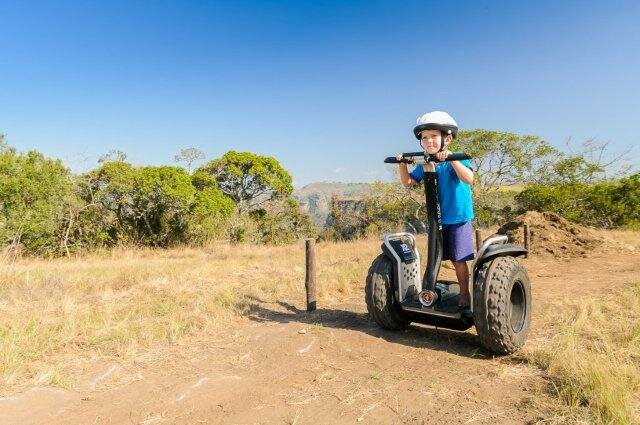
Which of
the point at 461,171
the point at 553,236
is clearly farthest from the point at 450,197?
the point at 553,236

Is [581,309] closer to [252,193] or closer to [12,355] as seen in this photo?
[12,355]

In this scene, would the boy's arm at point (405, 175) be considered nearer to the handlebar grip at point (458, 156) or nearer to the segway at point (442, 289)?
the segway at point (442, 289)

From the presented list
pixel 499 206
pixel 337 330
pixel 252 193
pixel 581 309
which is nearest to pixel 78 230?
pixel 252 193

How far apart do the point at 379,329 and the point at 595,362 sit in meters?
2.35

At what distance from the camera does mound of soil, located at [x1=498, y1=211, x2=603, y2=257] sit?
1227 cm

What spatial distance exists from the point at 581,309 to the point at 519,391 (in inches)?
111

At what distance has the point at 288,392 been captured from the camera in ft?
11.9

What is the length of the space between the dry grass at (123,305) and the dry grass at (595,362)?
3.53m

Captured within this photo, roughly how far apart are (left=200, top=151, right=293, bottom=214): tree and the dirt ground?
18020 mm

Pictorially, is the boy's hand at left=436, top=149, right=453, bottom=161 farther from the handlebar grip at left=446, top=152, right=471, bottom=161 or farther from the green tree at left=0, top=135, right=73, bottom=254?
the green tree at left=0, top=135, right=73, bottom=254

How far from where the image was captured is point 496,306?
402 cm

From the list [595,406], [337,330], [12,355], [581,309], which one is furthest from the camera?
→ [581,309]

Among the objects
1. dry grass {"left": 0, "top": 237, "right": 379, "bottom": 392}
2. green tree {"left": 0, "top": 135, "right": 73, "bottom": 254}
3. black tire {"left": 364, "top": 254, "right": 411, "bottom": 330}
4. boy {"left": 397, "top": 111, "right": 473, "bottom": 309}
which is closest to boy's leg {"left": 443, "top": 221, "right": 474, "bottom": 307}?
boy {"left": 397, "top": 111, "right": 473, "bottom": 309}

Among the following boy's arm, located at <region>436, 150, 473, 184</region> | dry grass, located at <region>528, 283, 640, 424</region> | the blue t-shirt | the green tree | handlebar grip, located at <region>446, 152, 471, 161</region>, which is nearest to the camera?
dry grass, located at <region>528, 283, 640, 424</region>
